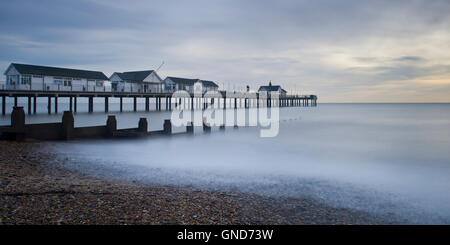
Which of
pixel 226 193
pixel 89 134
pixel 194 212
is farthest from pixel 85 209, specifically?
pixel 89 134

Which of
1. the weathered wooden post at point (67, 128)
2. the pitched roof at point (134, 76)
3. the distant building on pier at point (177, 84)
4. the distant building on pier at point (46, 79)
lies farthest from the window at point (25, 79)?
the weathered wooden post at point (67, 128)

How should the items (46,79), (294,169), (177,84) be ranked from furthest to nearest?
(177,84) → (46,79) → (294,169)

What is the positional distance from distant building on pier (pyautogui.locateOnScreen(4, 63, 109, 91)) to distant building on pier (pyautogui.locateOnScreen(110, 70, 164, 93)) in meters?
7.63

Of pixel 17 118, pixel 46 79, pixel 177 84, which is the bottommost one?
pixel 17 118

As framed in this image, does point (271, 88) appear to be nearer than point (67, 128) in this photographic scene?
No

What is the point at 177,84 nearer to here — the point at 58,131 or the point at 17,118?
the point at 58,131

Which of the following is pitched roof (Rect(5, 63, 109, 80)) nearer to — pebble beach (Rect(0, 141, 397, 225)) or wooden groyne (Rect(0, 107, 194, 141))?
wooden groyne (Rect(0, 107, 194, 141))

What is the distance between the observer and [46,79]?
4388 centimetres

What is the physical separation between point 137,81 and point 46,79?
17335 millimetres

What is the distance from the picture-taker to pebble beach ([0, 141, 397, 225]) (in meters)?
5.55

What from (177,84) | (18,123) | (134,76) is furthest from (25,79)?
(18,123)
